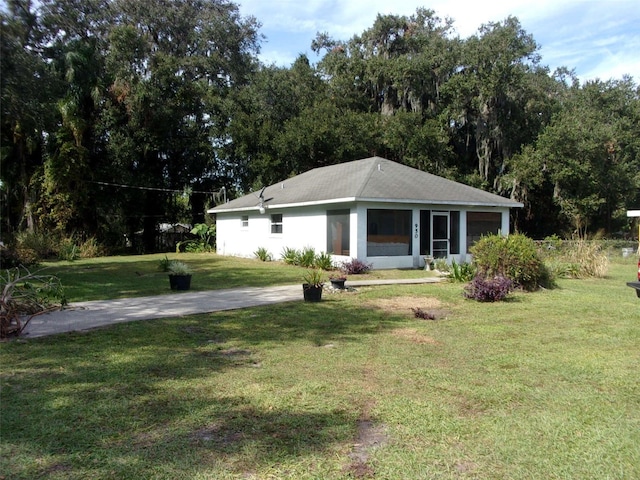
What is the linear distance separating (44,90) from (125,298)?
15.6ft

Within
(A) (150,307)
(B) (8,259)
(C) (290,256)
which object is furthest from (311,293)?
(B) (8,259)

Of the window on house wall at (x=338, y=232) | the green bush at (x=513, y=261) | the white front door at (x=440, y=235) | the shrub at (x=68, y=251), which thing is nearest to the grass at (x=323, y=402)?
the green bush at (x=513, y=261)

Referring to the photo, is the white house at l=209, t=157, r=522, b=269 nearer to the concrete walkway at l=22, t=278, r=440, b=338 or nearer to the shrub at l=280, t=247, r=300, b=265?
the shrub at l=280, t=247, r=300, b=265

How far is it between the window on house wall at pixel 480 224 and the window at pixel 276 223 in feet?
25.2

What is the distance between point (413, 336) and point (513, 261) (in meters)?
5.71

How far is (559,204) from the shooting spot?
1124 inches

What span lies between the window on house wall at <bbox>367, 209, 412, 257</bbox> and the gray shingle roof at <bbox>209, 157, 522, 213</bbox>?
0.71m

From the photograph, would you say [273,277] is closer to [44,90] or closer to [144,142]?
[44,90]

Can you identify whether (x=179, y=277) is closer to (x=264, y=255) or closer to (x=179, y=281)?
(x=179, y=281)

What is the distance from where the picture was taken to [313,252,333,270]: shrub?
53.5 ft

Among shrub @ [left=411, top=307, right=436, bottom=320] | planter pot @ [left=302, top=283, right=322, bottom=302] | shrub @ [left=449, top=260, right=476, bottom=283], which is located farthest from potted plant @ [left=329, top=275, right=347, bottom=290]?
shrub @ [left=449, top=260, right=476, bottom=283]

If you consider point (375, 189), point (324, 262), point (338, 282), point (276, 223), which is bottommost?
point (338, 282)

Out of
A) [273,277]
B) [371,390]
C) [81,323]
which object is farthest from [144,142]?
[371,390]

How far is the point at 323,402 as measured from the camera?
416cm
